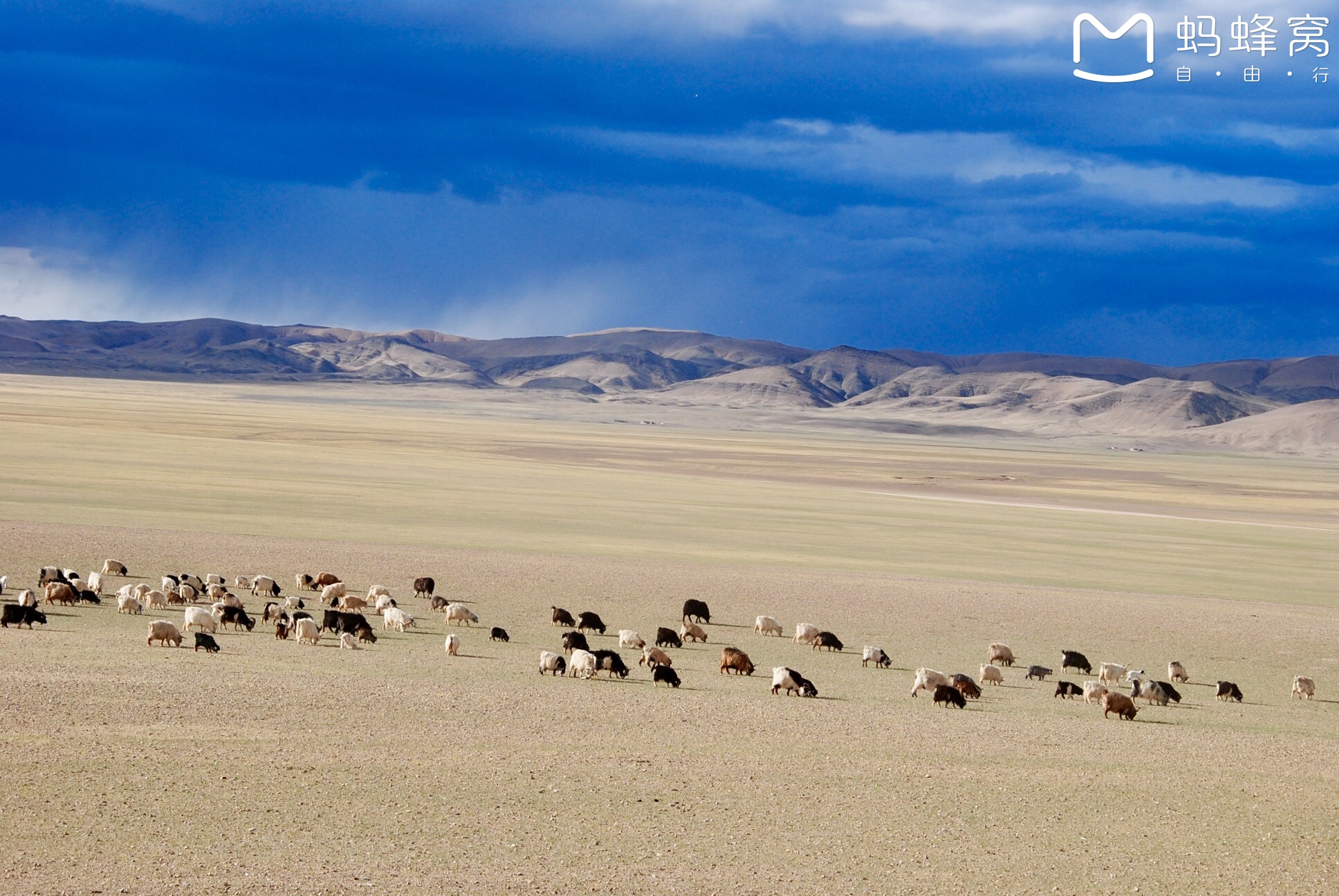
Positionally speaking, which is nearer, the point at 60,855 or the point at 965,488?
the point at 60,855

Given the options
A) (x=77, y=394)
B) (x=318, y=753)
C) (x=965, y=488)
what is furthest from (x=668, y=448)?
(x=77, y=394)

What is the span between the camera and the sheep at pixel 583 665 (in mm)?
16938

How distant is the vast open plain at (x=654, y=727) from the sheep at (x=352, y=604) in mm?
1606

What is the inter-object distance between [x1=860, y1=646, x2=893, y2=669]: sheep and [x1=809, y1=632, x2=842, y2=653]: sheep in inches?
40.8

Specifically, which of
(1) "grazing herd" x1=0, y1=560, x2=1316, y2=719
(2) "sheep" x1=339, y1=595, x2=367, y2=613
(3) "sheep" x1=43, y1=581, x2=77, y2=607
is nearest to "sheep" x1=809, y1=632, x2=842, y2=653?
(1) "grazing herd" x1=0, y1=560, x2=1316, y2=719

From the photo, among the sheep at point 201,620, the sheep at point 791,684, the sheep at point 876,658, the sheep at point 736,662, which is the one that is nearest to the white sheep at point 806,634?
the sheep at point 876,658

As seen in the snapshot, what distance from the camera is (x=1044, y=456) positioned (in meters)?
109

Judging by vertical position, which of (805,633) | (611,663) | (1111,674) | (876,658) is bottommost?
(1111,674)

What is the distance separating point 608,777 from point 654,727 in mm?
2095

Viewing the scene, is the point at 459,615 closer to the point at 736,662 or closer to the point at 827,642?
the point at 736,662

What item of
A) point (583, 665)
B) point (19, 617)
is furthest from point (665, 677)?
point (19, 617)

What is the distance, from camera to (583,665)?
55.7 ft

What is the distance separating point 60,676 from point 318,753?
4.01 metres

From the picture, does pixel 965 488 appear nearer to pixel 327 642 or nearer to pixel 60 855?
pixel 327 642
